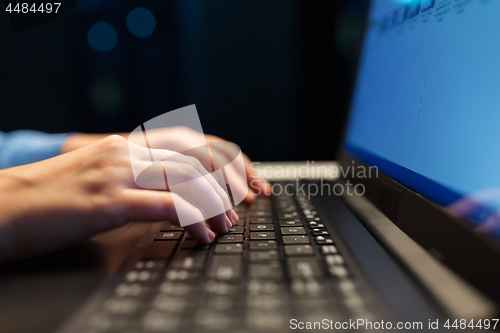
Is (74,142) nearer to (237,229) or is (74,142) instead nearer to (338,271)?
(237,229)

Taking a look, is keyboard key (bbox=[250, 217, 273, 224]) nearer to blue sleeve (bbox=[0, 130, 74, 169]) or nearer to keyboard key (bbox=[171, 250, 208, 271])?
keyboard key (bbox=[171, 250, 208, 271])

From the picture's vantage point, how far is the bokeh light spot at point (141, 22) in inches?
35.3

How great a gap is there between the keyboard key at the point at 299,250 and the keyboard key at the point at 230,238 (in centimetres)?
5

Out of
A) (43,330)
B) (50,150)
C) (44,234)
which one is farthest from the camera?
(50,150)

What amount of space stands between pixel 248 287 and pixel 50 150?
57 cm

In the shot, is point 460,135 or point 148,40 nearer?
point 460,135

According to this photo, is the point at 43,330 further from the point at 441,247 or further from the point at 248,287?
the point at 441,247

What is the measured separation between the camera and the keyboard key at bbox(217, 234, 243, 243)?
13.1 inches

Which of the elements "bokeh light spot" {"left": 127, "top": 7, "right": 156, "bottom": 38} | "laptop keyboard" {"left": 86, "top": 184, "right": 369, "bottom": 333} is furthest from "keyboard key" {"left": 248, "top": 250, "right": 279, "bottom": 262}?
"bokeh light spot" {"left": 127, "top": 7, "right": 156, "bottom": 38}

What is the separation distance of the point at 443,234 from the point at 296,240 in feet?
0.44

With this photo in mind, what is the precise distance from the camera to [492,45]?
258 millimetres

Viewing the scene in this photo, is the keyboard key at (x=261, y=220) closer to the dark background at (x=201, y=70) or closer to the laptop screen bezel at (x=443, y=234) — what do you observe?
the laptop screen bezel at (x=443, y=234)

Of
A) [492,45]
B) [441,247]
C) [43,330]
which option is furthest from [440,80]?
[43,330]

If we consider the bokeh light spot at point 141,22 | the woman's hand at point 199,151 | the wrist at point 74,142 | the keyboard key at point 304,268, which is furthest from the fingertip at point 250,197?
the bokeh light spot at point 141,22
